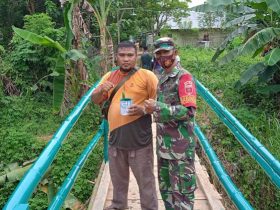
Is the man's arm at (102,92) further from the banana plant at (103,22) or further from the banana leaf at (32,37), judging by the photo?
the banana plant at (103,22)

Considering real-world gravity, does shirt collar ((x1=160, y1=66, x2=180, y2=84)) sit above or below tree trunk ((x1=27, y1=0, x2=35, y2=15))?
below

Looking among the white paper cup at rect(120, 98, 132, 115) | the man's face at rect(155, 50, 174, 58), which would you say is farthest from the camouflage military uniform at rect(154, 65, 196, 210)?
the white paper cup at rect(120, 98, 132, 115)

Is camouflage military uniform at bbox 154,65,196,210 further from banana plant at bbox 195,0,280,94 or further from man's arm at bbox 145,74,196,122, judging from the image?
banana plant at bbox 195,0,280,94

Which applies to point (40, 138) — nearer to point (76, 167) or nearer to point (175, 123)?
point (76, 167)

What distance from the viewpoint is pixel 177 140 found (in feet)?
8.23

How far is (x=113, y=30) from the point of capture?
1366 centimetres

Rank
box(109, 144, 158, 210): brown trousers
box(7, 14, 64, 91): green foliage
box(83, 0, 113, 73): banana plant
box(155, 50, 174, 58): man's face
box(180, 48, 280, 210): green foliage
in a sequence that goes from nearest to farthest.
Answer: box(155, 50, 174, 58): man's face < box(109, 144, 158, 210): brown trousers < box(180, 48, 280, 210): green foliage < box(83, 0, 113, 73): banana plant < box(7, 14, 64, 91): green foliage

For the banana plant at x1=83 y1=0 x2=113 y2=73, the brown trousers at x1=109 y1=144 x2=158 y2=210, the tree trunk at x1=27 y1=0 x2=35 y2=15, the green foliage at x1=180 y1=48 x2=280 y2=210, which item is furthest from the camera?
the tree trunk at x1=27 y1=0 x2=35 y2=15

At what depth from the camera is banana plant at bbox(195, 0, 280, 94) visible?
6527mm

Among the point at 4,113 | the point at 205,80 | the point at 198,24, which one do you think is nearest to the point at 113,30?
the point at 205,80

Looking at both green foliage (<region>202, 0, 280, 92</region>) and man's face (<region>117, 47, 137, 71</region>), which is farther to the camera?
green foliage (<region>202, 0, 280, 92</region>)

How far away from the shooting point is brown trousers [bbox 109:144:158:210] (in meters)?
2.90

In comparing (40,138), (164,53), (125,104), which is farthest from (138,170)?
(40,138)

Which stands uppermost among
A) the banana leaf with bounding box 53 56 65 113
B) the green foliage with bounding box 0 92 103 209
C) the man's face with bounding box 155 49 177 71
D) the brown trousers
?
the man's face with bounding box 155 49 177 71
